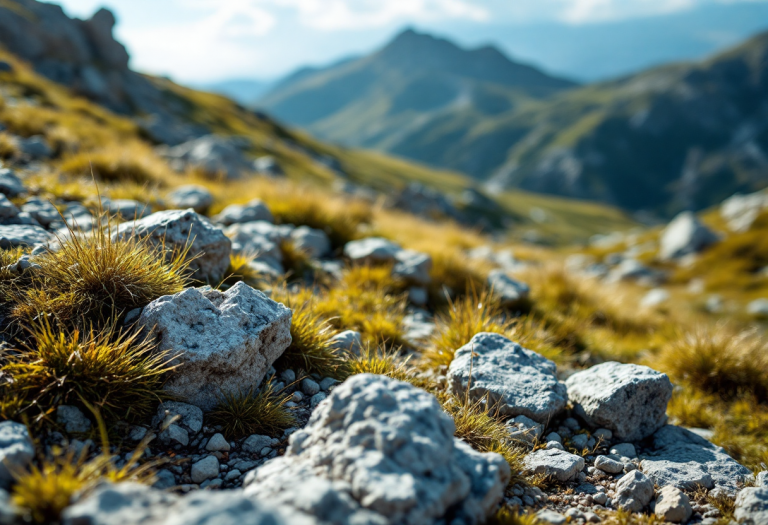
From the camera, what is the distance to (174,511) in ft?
8.07

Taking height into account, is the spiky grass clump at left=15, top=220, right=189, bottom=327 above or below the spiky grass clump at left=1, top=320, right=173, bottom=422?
above

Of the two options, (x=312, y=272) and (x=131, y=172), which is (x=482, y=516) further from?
(x=131, y=172)

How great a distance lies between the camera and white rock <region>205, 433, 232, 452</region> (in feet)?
12.5

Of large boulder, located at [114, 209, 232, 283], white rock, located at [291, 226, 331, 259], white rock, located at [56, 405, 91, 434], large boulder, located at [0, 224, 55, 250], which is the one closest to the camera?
white rock, located at [56, 405, 91, 434]

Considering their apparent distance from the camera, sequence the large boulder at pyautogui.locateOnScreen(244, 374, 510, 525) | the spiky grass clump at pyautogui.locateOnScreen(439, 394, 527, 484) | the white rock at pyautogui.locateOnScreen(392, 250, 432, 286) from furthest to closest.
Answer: the white rock at pyautogui.locateOnScreen(392, 250, 432, 286) → the spiky grass clump at pyautogui.locateOnScreen(439, 394, 527, 484) → the large boulder at pyautogui.locateOnScreen(244, 374, 510, 525)

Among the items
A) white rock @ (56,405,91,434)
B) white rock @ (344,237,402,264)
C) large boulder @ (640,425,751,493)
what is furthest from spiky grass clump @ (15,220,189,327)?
large boulder @ (640,425,751,493)

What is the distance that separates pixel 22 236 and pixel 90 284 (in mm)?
1701

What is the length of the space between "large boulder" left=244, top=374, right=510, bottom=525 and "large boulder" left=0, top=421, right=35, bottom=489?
1.41 metres

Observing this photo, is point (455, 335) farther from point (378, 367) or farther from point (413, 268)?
point (413, 268)

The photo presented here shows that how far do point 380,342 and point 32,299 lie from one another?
374 cm

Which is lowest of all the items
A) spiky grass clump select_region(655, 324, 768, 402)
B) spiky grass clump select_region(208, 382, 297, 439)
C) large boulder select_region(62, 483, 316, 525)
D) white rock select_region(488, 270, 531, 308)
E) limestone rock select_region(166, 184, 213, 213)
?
spiky grass clump select_region(655, 324, 768, 402)

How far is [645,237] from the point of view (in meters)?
69.6

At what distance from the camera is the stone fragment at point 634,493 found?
3.91 metres

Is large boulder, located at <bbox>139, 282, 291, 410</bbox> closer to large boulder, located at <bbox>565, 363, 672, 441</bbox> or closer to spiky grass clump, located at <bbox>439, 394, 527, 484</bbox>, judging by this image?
spiky grass clump, located at <bbox>439, 394, 527, 484</bbox>
